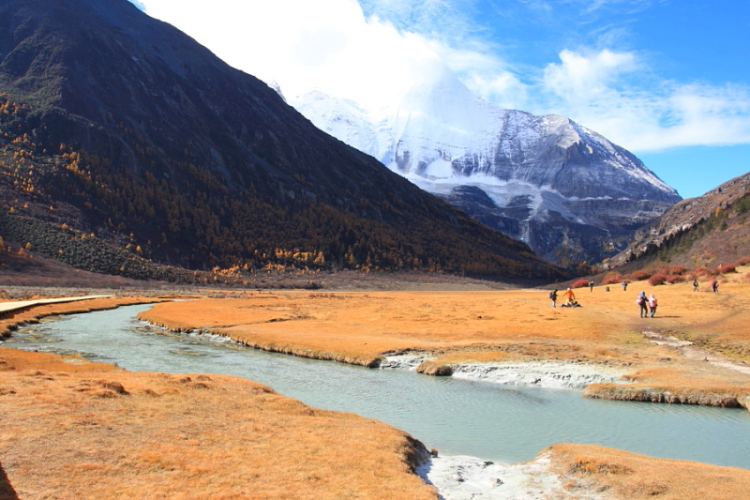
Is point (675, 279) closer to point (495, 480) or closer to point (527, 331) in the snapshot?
point (527, 331)

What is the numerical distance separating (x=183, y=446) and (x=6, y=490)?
13.7 ft

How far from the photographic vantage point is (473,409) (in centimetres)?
2342

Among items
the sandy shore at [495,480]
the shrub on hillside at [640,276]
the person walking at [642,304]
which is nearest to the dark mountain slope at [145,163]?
the shrub on hillside at [640,276]

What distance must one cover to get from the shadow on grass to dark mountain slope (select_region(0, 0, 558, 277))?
120 metres

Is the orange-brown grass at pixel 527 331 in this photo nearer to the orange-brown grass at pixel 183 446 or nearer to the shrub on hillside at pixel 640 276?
the orange-brown grass at pixel 183 446

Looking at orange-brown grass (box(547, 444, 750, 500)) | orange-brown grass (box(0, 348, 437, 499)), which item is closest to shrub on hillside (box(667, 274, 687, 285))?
orange-brown grass (box(547, 444, 750, 500))

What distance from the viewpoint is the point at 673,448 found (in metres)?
18.5

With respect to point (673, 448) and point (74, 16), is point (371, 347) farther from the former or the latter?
point (74, 16)

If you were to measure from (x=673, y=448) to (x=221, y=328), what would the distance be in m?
37.3

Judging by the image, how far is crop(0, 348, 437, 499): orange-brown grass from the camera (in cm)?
1057

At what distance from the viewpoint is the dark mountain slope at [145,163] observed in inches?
Answer: 5123

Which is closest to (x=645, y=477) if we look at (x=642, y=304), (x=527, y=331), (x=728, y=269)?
(x=527, y=331)

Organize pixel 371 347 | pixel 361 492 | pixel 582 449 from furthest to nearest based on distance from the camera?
pixel 371 347, pixel 582 449, pixel 361 492

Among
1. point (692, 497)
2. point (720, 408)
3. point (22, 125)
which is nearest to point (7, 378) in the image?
point (692, 497)
